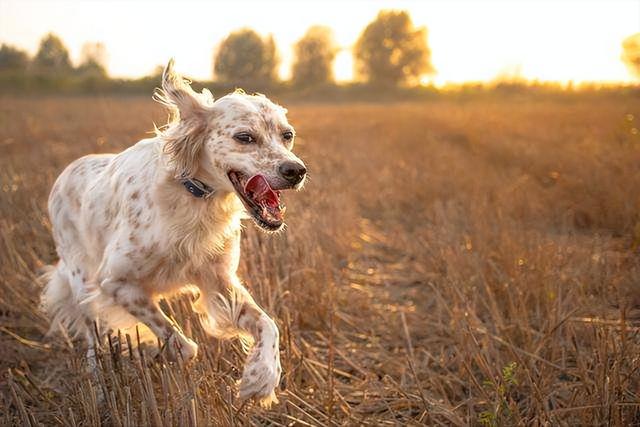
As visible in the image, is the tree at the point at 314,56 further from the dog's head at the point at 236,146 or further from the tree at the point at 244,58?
the dog's head at the point at 236,146

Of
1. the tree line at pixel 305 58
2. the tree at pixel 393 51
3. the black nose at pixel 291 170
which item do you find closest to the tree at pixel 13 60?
the tree line at pixel 305 58

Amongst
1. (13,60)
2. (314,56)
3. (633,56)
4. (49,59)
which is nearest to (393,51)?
(314,56)

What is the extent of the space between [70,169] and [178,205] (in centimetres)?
145

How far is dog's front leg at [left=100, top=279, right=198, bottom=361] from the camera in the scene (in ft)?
7.76

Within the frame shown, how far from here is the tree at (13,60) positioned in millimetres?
37844

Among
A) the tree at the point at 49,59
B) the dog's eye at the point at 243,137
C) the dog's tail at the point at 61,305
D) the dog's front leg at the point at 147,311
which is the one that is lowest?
the dog's tail at the point at 61,305

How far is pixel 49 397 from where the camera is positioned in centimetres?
238

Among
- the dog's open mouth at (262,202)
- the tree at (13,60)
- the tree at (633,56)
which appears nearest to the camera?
the dog's open mouth at (262,202)

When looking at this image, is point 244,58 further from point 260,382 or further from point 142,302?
point 260,382

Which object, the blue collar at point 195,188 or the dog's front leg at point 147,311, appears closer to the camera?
the dog's front leg at point 147,311

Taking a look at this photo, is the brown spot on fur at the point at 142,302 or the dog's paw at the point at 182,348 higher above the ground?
the brown spot on fur at the point at 142,302

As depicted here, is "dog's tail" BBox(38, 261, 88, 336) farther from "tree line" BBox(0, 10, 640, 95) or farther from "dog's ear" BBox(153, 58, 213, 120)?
"tree line" BBox(0, 10, 640, 95)

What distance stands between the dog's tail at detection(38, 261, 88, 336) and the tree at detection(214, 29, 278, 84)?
42347 millimetres

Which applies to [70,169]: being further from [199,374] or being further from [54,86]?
[54,86]
